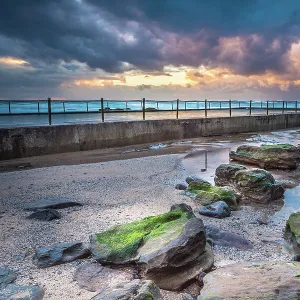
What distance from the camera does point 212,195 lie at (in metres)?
4.97

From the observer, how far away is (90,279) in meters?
2.79

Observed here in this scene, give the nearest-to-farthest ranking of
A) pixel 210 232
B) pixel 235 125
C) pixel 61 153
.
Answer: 1. pixel 210 232
2. pixel 61 153
3. pixel 235 125

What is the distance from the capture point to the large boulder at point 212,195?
190 inches

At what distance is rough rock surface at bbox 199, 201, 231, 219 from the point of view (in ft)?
14.3

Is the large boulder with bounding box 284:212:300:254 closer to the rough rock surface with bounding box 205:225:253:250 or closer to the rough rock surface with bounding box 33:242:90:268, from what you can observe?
the rough rock surface with bounding box 205:225:253:250

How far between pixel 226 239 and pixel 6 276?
2.13 meters

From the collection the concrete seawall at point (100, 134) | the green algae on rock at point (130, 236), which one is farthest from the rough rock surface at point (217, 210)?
the concrete seawall at point (100, 134)

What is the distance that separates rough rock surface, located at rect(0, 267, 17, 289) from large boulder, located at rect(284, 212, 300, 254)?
257cm

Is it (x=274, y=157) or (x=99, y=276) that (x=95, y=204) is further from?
(x=274, y=157)

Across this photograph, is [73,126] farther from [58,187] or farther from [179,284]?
[179,284]

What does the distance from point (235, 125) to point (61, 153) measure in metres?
9.43

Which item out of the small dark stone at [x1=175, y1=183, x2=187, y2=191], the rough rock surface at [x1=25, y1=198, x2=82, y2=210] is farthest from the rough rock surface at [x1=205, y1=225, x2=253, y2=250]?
the rough rock surface at [x1=25, y1=198, x2=82, y2=210]

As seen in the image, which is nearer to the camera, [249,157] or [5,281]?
[5,281]

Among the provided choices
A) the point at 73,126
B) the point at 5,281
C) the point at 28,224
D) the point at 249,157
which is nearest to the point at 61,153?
the point at 73,126
